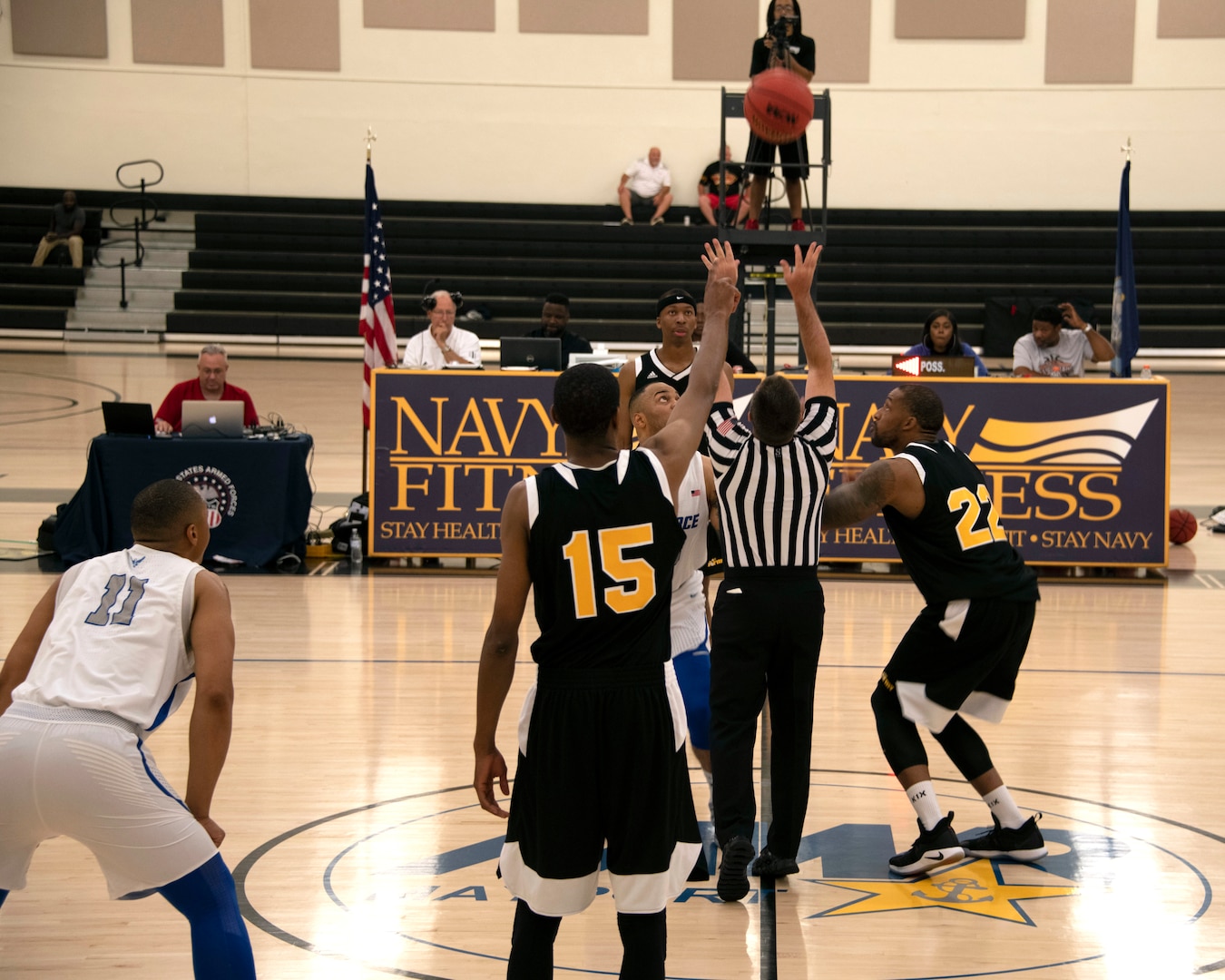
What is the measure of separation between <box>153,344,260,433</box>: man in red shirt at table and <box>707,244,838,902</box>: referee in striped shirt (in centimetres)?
568

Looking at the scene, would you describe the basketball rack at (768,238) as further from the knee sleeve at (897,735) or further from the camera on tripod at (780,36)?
the knee sleeve at (897,735)

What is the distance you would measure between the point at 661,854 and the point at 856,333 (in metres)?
18.1

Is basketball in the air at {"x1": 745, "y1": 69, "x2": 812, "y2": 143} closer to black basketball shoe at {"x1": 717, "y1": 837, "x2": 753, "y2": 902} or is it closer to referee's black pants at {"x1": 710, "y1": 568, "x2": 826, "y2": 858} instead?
referee's black pants at {"x1": 710, "y1": 568, "x2": 826, "y2": 858}

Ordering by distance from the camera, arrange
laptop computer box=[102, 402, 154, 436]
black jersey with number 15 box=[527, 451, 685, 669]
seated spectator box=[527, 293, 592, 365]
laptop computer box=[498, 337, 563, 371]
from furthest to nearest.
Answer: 1. seated spectator box=[527, 293, 592, 365]
2. laptop computer box=[498, 337, 563, 371]
3. laptop computer box=[102, 402, 154, 436]
4. black jersey with number 15 box=[527, 451, 685, 669]

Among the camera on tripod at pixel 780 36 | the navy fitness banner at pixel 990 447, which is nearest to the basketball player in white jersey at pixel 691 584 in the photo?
the navy fitness banner at pixel 990 447

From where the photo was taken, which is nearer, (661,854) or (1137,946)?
(661,854)

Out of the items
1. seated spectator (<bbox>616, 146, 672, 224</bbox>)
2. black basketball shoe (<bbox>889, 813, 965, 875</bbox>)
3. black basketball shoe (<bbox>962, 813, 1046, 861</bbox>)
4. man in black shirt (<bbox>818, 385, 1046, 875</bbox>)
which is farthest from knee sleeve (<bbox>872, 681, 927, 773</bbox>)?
seated spectator (<bbox>616, 146, 672, 224</bbox>)

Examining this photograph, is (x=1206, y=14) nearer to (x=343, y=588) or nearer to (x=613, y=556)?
(x=343, y=588)

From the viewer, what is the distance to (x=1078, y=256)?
849 inches

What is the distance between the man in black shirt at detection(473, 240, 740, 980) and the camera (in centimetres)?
314

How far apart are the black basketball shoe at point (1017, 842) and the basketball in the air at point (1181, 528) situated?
6121mm

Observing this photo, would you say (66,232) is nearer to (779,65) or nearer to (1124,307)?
(779,65)

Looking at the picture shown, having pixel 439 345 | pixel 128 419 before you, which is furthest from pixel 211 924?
pixel 439 345

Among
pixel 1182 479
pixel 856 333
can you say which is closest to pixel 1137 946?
pixel 1182 479
